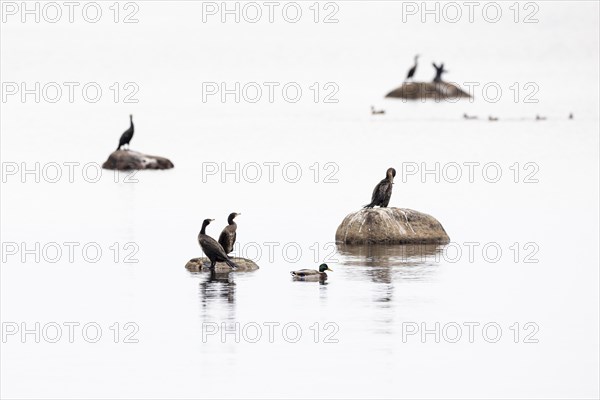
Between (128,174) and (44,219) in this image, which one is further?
(128,174)

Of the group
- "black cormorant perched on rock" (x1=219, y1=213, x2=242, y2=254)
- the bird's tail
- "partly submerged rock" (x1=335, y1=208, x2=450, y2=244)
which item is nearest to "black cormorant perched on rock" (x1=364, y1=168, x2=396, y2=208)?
"partly submerged rock" (x1=335, y1=208, x2=450, y2=244)

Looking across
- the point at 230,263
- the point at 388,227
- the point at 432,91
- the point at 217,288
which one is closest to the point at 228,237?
the point at 230,263

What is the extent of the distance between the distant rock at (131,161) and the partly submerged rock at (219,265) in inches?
1205

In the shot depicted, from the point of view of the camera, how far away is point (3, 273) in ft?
125

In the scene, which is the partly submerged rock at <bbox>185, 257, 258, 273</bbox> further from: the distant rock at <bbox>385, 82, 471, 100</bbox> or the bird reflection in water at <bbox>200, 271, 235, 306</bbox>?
the distant rock at <bbox>385, 82, 471, 100</bbox>

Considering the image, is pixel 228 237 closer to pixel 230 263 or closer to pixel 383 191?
pixel 230 263

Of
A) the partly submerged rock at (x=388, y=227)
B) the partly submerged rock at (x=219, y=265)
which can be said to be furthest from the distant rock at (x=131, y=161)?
the partly submerged rock at (x=219, y=265)

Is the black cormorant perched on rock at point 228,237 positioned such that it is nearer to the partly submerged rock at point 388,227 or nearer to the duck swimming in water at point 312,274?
the duck swimming in water at point 312,274

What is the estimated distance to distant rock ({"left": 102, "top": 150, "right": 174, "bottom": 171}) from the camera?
2660 inches

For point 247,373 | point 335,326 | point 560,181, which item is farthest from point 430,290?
point 560,181

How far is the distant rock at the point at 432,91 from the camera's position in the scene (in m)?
128

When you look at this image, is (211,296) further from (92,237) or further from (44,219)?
(44,219)

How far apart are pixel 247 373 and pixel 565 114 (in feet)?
317

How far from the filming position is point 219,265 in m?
36.2
